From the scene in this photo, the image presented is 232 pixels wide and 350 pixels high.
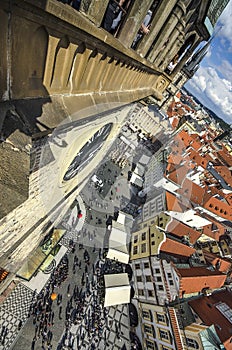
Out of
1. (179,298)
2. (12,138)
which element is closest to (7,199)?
(12,138)

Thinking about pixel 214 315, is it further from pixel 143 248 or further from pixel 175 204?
pixel 175 204

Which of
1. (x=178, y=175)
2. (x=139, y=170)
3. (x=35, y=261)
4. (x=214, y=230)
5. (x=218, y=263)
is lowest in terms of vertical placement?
(x=139, y=170)

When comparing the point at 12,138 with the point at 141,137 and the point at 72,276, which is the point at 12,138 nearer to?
the point at 72,276

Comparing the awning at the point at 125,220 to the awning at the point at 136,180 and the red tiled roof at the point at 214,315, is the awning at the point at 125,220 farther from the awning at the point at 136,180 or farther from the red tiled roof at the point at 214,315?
the red tiled roof at the point at 214,315

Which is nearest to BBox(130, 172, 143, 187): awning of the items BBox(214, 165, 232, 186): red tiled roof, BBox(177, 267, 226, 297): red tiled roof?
BBox(177, 267, 226, 297): red tiled roof

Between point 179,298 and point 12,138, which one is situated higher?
point 12,138

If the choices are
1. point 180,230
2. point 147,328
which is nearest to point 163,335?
point 147,328
